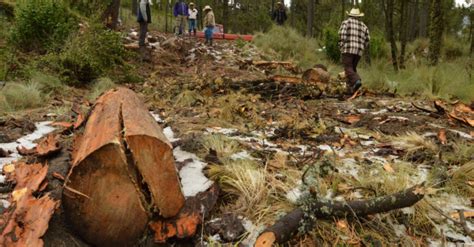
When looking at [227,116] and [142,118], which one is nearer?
[142,118]

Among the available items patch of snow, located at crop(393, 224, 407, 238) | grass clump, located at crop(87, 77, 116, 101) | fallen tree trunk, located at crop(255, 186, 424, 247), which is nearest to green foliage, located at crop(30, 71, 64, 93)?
grass clump, located at crop(87, 77, 116, 101)

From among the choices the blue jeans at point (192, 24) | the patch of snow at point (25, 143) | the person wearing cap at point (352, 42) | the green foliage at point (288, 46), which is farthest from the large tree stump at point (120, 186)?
the blue jeans at point (192, 24)

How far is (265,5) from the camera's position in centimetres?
3409

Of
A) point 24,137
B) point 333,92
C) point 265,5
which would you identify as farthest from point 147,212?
point 265,5

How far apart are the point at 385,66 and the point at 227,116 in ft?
22.9

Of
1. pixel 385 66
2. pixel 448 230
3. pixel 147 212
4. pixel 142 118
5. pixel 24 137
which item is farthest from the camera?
pixel 385 66

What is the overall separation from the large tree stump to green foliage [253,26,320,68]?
→ 33.9 feet

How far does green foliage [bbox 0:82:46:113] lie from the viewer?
16.6 feet

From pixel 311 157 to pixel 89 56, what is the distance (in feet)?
17.3

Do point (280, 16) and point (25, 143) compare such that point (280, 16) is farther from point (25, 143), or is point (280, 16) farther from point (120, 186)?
point (120, 186)

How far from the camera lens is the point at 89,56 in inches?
286

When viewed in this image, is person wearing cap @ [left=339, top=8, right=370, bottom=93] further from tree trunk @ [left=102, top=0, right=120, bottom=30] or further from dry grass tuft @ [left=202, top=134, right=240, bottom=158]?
tree trunk @ [left=102, top=0, right=120, bottom=30]

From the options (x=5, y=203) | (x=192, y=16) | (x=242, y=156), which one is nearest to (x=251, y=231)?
(x=242, y=156)

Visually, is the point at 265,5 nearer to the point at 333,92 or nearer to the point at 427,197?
the point at 333,92
